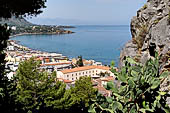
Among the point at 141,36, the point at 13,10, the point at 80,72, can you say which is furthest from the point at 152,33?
the point at 80,72

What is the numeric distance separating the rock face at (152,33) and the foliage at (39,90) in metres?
6.24

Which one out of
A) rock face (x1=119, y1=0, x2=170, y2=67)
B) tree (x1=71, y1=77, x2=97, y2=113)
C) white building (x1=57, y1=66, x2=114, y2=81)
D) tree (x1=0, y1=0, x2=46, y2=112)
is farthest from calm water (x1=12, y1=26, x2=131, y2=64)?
tree (x1=0, y1=0, x2=46, y2=112)

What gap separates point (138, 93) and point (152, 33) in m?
1.96

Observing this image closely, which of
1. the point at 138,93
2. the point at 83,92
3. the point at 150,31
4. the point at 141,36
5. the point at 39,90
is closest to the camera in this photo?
the point at 138,93

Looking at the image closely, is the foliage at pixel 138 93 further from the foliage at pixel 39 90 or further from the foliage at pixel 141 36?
the foliage at pixel 39 90

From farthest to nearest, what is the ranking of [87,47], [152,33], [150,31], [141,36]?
[87,47]
[141,36]
[150,31]
[152,33]

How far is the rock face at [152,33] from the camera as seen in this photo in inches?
126

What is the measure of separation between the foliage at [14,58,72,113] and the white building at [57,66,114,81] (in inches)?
1277

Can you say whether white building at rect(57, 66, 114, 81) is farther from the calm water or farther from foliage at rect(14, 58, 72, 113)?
foliage at rect(14, 58, 72, 113)

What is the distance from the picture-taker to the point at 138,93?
6.39 feet

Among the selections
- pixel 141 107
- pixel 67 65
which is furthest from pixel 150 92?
pixel 67 65

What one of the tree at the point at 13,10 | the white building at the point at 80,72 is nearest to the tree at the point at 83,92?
the tree at the point at 13,10

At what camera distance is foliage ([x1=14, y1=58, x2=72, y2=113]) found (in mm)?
9852

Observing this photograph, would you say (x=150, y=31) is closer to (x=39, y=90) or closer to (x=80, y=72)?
(x=39, y=90)
